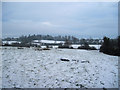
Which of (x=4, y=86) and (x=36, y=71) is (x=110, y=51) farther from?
(x=4, y=86)

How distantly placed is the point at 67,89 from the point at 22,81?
2374 mm

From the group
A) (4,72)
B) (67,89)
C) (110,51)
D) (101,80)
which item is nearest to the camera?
(67,89)

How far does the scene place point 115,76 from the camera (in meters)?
6.61

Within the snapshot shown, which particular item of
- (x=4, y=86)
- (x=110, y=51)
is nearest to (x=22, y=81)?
(x=4, y=86)

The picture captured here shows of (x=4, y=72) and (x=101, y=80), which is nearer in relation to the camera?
(x=101, y=80)

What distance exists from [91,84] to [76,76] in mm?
1023

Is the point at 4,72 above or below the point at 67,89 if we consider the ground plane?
above

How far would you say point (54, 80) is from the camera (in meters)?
5.84

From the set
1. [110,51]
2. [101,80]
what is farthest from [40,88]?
[110,51]

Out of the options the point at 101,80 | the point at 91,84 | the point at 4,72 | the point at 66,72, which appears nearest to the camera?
the point at 91,84

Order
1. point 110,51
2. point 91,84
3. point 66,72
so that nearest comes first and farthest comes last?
point 91,84, point 66,72, point 110,51

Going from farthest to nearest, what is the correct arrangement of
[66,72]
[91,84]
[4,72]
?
[66,72], [4,72], [91,84]

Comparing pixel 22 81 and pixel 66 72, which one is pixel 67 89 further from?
pixel 22 81

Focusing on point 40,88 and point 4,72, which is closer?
point 40,88
